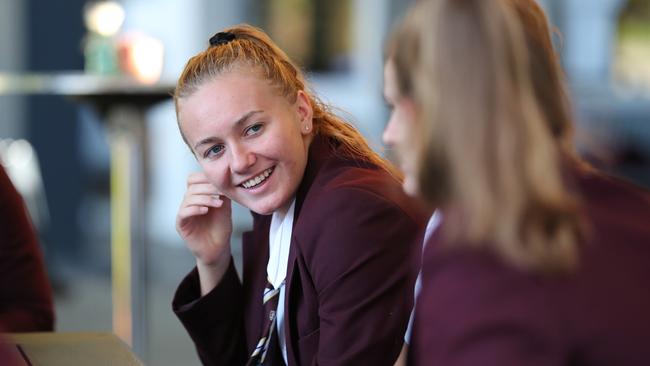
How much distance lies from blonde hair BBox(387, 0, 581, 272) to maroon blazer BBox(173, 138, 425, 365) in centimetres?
50

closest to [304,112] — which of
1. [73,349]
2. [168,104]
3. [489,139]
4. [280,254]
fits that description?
[280,254]

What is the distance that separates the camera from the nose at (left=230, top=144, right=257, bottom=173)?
1.48 m

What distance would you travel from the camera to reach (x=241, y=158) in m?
1.48

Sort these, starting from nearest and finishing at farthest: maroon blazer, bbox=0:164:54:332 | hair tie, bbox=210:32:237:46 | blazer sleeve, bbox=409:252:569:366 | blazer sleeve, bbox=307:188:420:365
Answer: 1. blazer sleeve, bbox=409:252:569:366
2. blazer sleeve, bbox=307:188:420:365
3. hair tie, bbox=210:32:237:46
4. maroon blazer, bbox=0:164:54:332

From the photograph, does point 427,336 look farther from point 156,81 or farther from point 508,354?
point 156,81

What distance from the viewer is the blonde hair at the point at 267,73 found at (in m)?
1.53

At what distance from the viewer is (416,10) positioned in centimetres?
94

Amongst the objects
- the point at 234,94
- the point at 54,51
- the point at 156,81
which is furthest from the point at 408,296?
the point at 54,51

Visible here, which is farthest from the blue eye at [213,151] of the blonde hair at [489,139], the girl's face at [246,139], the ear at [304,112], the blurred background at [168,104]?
the blurred background at [168,104]

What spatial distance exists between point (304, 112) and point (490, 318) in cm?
82

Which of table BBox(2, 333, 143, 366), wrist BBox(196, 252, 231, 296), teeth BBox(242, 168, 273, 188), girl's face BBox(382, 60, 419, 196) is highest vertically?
girl's face BBox(382, 60, 419, 196)

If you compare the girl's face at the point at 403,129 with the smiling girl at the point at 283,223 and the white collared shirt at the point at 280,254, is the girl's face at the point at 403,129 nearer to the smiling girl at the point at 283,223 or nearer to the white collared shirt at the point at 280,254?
the smiling girl at the point at 283,223

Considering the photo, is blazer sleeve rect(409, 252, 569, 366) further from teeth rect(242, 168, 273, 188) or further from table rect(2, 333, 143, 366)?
teeth rect(242, 168, 273, 188)

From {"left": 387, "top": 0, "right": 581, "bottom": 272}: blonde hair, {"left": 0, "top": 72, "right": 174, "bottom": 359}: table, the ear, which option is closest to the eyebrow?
the ear
